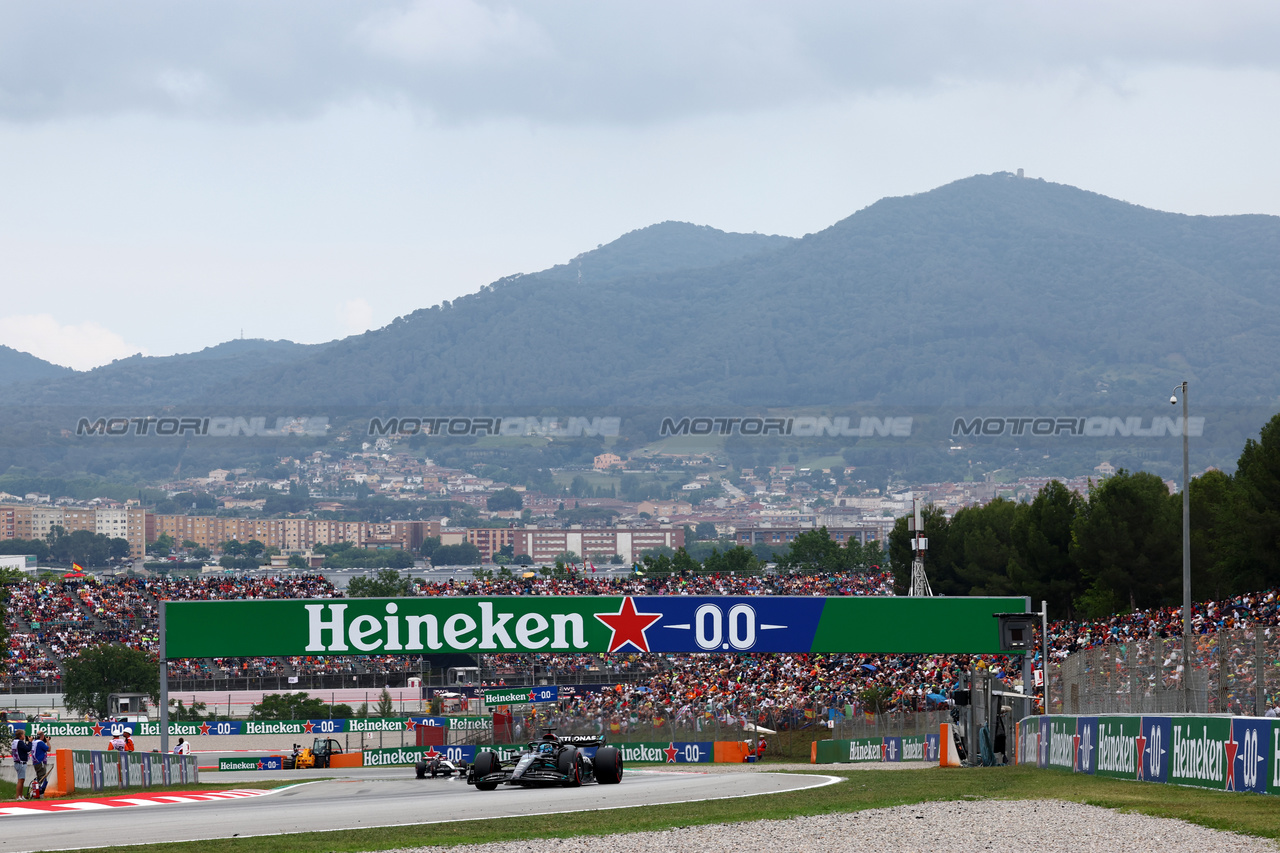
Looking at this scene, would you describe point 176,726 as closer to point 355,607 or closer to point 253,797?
point 355,607

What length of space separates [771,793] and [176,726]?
3492cm

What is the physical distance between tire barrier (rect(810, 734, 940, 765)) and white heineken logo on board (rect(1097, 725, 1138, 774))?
1266cm

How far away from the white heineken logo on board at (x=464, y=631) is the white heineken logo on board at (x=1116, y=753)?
20441 millimetres

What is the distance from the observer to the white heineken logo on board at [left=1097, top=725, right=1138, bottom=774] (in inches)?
749

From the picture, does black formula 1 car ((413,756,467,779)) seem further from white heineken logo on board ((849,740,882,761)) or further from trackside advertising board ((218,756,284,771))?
trackside advertising board ((218,756,284,771))

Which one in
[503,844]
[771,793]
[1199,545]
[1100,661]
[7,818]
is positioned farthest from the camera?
[1199,545]

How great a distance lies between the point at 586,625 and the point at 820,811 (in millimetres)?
22936

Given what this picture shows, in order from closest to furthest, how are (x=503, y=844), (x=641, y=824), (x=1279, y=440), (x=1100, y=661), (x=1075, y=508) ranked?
1. (x=503, y=844)
2. (x=641, y=824)
3. (x=1100, y=661)
4. (x=1279, y=440)
5. (x=1075, y=508)

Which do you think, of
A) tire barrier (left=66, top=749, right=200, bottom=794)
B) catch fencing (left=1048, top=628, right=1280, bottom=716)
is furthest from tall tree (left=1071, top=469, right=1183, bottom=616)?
tire barrier (left=66, top=749, right=200, bottom=794)

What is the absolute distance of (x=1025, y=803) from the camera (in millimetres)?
16031

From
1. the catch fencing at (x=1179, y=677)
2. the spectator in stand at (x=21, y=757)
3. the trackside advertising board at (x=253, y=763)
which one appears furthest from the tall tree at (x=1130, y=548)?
the spectator in stand at (x=21, y=757)

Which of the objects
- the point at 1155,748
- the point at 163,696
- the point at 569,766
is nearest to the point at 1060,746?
the point at 1155,748

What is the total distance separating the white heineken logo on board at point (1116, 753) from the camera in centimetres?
1903

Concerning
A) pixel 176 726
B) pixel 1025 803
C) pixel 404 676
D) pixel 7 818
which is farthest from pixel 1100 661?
pixel 404 676
